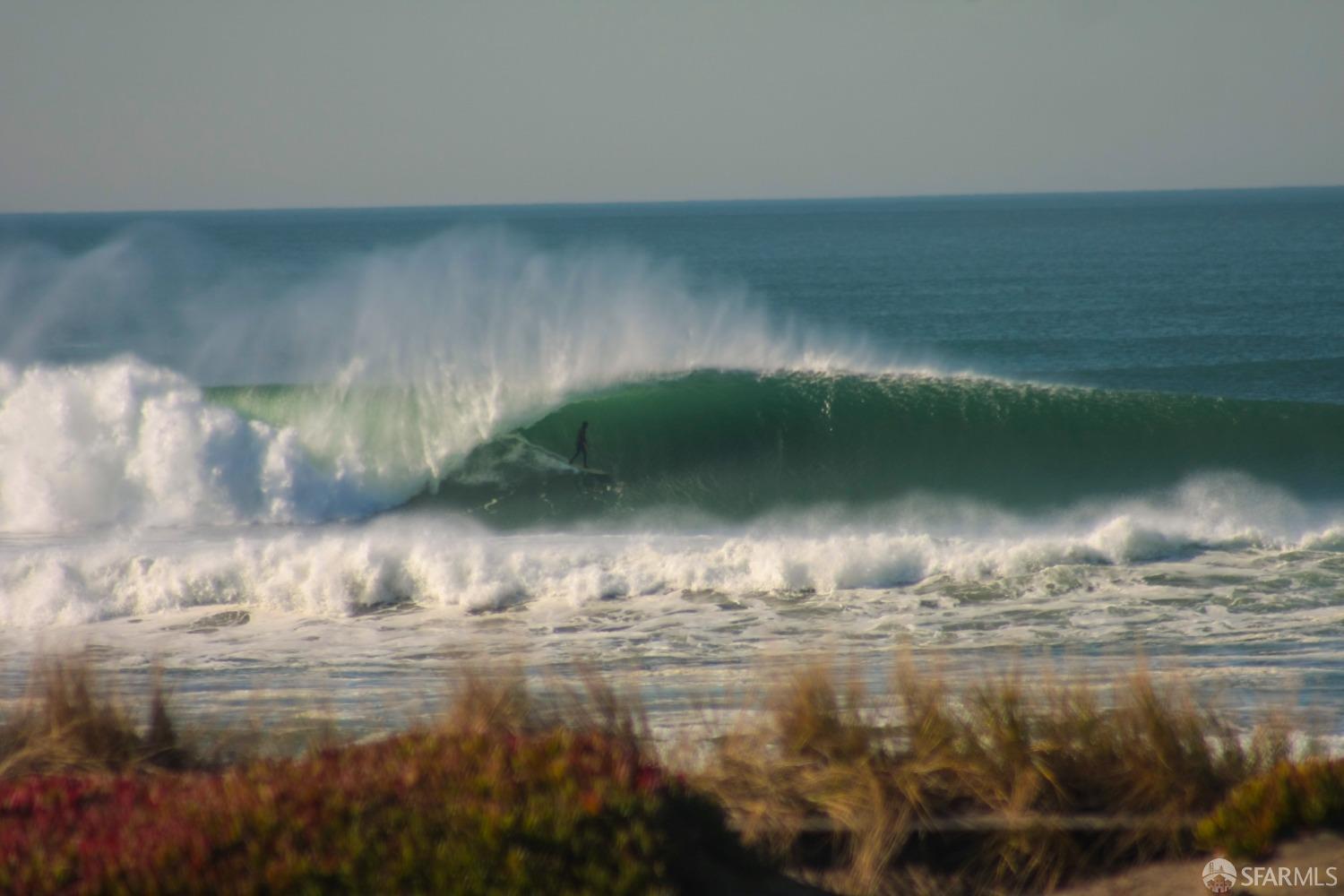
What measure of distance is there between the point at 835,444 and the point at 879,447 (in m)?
0.65

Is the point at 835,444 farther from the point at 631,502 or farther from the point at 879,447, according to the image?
the point at 631,502

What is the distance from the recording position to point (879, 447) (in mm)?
17125

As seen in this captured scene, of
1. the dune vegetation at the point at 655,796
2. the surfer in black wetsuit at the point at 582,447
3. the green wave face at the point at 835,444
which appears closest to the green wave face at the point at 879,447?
the green wave face at the point at 835,444

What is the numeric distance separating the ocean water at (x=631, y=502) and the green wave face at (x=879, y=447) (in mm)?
65

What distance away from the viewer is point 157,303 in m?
51.6

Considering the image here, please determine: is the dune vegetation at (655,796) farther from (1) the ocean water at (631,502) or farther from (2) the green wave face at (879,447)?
(2) the green wave face at (879,447)

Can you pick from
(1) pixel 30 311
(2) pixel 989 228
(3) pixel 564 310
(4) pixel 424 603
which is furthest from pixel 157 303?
(2) pixel 989 228

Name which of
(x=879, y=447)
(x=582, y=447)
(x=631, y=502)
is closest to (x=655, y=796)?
(x=631, y=502)

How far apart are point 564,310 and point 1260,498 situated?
1234cm

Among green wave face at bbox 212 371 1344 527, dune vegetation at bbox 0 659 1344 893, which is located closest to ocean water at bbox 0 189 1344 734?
green wave face at bbox 212 371 1344 527

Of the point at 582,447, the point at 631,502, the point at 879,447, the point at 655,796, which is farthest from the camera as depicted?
the point at 582,447

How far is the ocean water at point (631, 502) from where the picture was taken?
974cm

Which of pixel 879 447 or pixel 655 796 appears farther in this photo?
pixel 879 447

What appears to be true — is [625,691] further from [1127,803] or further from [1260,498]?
[1260,498]
